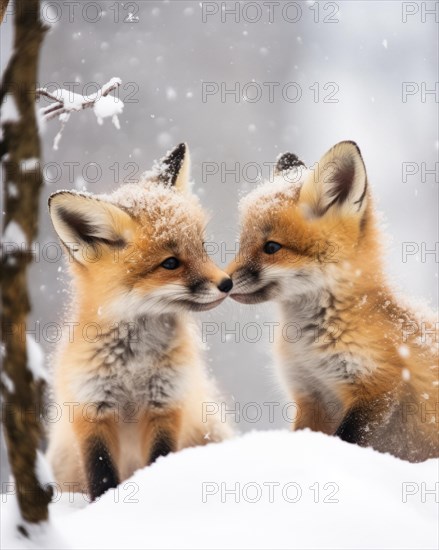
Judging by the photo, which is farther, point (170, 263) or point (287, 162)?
point (287, 162)

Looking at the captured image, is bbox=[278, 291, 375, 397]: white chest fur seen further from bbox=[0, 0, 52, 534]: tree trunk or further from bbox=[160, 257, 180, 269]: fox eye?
bbox=[0, 0, 52, 534]: tree trunk

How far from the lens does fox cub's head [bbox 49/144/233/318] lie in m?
1.76

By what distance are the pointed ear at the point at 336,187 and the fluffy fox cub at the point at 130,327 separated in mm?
319

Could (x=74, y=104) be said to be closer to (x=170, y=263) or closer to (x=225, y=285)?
(x=170, y=263)

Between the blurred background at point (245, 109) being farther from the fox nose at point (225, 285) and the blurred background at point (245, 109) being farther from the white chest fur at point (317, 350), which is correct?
the fox nose at point (225, 285)

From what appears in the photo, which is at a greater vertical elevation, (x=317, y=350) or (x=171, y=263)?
(x=171, y=263)

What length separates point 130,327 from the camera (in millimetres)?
1874

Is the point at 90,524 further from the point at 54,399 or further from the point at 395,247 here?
the point at 395,247

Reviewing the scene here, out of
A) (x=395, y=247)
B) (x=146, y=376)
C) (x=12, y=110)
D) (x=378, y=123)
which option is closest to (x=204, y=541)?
(x=146, y=376)

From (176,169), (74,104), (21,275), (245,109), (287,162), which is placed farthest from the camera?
(245,109)

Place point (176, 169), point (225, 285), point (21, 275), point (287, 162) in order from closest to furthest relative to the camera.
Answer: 1. point (21, 275)
2. point (225, 285)
3. point (176, 169)
4. point (287, 162)

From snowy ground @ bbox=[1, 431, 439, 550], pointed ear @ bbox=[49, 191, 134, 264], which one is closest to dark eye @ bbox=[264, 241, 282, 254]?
pointed ear @ bbox=[49, 191, 134, 264]

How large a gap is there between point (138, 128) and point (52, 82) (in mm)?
331

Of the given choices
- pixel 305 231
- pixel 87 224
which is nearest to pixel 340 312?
pixel 305 231
